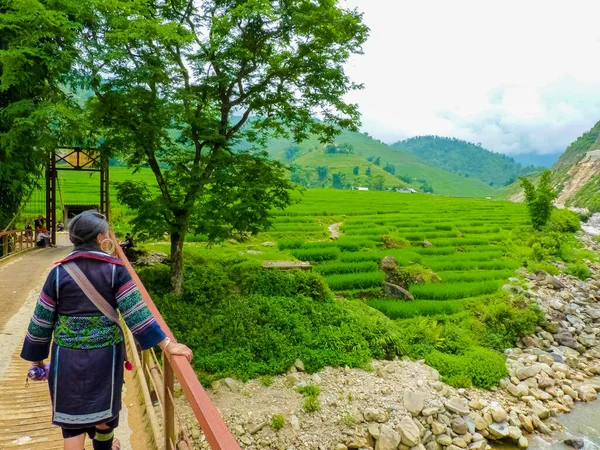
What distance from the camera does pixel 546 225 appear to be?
31312mm

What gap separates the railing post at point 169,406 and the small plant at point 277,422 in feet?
19.8

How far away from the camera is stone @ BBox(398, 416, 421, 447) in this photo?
8.75 meters

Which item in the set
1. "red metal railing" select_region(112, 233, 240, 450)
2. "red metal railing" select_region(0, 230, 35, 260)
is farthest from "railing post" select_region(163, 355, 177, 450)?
"red metal railing" select_region(0, 230, 35, 260)

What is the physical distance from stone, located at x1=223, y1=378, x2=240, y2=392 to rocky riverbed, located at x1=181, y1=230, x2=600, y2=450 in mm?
22

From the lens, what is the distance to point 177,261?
12422mm

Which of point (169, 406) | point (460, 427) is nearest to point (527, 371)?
point (460, 427)

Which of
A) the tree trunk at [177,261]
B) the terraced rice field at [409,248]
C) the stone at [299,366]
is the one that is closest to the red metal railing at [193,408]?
the stone at [299,366]

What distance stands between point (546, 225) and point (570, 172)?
64557 mm

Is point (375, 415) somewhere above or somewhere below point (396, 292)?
below

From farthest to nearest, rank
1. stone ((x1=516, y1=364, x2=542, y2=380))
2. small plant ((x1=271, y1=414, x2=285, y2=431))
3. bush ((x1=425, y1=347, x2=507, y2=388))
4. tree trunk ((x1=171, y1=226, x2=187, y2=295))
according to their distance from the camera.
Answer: tree trunk ((x1=171, y1=226, x2=187, y2=295))
stone ((x1=516, y1=364, x2=542, y2=380))
bush ((x1=425, y1=347, x2=507, y2=388))
small plant ((x1=271, y1=414, x2=285, y2=431))

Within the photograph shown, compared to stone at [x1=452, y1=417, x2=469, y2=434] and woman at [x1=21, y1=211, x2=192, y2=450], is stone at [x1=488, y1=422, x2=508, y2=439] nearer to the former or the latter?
stone at [x1=452, y1=417, x2=469, y2=434]

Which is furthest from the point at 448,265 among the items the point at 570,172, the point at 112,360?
the point at 570,172

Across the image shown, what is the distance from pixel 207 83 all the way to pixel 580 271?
21105mm

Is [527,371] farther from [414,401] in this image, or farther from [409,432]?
[409,432]
